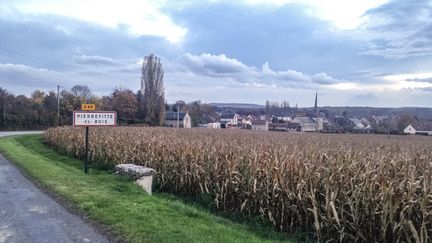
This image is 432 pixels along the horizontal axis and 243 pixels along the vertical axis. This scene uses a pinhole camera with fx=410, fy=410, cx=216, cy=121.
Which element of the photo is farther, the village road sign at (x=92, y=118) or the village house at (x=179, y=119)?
the village house at (x=179, y=119)

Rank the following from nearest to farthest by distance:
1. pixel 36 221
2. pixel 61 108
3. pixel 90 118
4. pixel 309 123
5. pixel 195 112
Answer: pixel 36 221 < pixel 90 118 < pixel 61 108 < pixel 309 123 < pixel 195 112

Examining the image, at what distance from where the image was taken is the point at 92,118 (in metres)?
15.2

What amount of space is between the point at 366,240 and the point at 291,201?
5.93ft

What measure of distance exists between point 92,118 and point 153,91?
70200mm

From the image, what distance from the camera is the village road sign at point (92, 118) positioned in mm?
14944

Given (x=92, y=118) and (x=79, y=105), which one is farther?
(x=79, y=105)

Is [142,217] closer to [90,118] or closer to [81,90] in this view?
[90,118]

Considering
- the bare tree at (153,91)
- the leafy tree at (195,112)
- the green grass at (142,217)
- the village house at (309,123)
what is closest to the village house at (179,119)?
the leafy tree at (195,112)

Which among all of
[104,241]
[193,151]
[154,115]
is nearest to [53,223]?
[104,241]

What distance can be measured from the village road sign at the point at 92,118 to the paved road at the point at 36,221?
4.90 meters

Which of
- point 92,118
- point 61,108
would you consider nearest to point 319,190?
point 92,118

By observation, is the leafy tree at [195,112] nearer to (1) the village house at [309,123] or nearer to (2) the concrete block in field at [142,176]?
(1) the village house at [309,123]

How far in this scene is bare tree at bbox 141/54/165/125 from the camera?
8172 centimetres

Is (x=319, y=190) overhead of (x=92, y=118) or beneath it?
beneath
